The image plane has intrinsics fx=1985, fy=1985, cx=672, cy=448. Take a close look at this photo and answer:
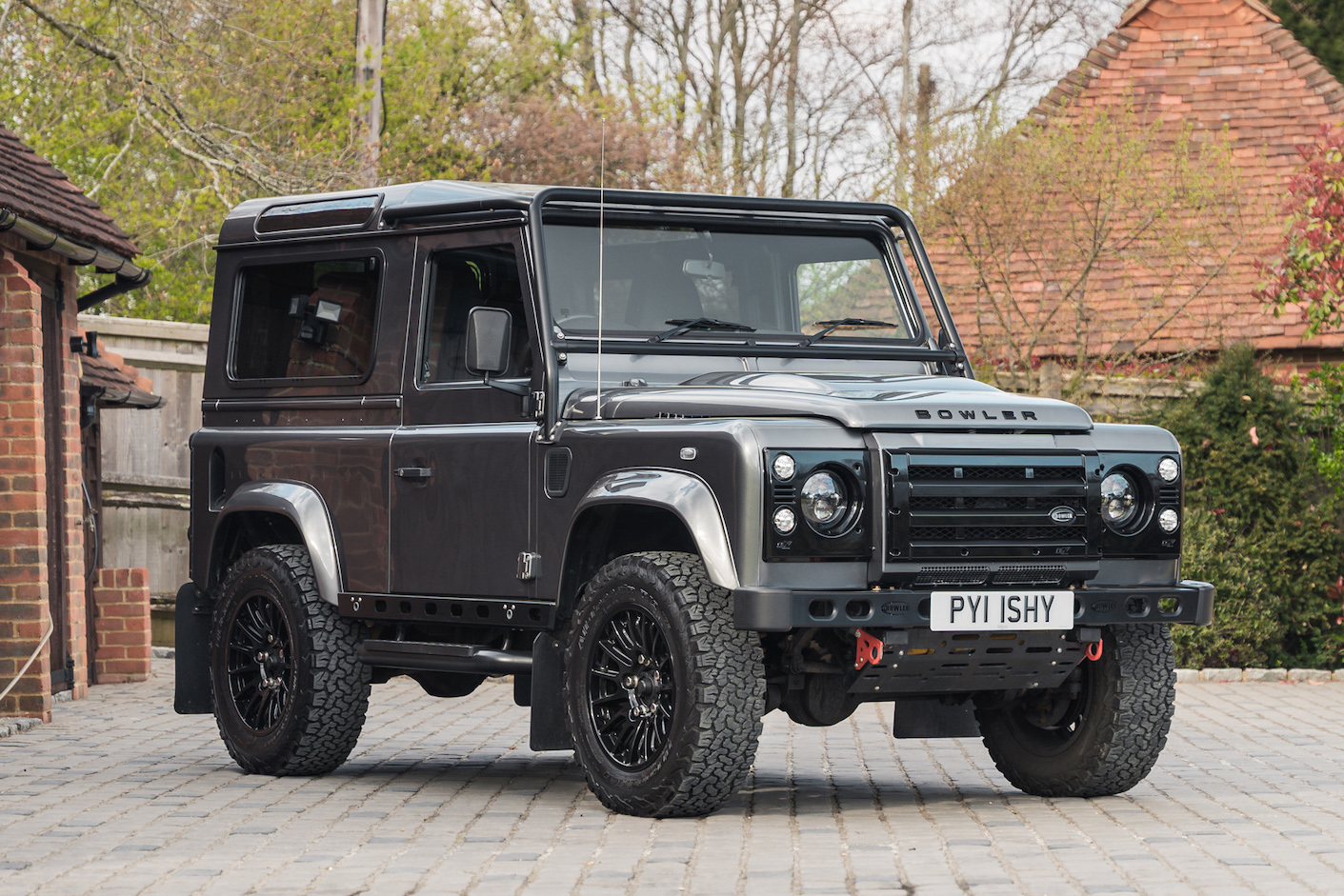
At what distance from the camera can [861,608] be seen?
22.3 feet

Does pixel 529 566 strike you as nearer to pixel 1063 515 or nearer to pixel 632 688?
pixel 632 688

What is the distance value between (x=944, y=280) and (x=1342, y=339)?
11.9ft

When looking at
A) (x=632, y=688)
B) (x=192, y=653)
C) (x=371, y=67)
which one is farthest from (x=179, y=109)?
(x=632, y=688)

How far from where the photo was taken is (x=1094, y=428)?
7543mm

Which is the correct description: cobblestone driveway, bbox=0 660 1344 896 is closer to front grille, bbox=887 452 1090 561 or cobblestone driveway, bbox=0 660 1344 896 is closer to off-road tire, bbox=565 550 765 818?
off-road tire, bbox=565 550 765 818

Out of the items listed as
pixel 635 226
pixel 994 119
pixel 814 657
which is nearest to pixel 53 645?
pixel 635 226

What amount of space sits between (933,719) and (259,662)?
311cm

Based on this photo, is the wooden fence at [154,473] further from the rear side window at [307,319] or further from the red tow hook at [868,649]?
the red tow hook at [868,649]

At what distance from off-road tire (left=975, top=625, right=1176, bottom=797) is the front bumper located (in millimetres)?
317

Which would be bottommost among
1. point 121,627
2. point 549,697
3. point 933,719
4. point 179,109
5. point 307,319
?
point 121,627

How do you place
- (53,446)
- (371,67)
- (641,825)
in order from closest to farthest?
(641,825)
(53,446)
(371,67)

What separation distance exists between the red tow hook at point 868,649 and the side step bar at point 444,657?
151cm

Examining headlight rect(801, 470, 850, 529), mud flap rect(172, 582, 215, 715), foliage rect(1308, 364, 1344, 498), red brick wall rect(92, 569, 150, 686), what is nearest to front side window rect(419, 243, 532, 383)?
headlight rect(801, 470, 850, 529)

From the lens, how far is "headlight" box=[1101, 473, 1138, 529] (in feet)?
24.7
